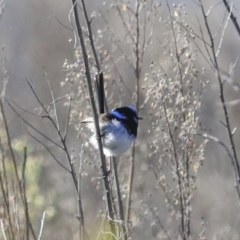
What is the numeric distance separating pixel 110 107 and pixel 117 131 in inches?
77.2

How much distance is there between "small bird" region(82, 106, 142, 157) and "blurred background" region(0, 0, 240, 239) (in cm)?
11

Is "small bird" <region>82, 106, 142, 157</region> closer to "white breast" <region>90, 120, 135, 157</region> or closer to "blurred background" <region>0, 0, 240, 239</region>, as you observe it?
"white breast" <region>90, 120, 135, 157</region>

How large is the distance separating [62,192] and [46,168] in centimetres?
58

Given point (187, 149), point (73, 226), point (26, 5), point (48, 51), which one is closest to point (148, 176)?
point (73, 226)

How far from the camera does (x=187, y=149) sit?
3.62 metres

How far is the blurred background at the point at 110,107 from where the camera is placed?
14.4 ft

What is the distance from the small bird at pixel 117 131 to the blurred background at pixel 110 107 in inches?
4.4

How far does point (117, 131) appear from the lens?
427 cm

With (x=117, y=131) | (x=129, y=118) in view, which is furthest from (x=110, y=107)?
(x=117, y=131)

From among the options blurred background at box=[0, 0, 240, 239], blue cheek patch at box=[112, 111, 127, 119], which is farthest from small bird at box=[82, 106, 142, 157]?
blurred background at box=[0, 0, 240, 239]

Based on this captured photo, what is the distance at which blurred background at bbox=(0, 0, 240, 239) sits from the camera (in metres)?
4.39

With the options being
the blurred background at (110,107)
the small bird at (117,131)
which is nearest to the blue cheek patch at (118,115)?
the small bird at (117,131)

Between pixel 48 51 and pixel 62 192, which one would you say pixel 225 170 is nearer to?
pixel 62 192

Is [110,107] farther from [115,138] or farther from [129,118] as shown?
[115,138]
